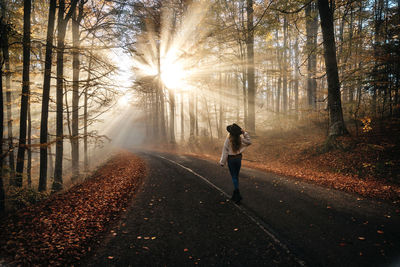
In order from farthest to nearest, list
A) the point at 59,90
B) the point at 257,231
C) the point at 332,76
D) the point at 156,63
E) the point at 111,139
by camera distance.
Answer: the point at 156,63, the point at 332,76, the point at 59,90, the point at 111,139, the point at 257,231

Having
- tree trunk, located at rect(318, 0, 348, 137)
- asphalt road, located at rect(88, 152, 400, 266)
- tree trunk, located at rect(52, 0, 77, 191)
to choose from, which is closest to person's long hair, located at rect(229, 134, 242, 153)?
asphalt road, located at rect(88, 152, 400, 266)

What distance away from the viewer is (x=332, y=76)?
1047 cm

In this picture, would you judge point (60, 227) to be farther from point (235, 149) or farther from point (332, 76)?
point (332, 76)

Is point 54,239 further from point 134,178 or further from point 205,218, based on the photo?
point 134,178

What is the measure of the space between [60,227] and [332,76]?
1283 centimetres

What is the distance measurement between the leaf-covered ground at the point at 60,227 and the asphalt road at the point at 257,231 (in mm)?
457

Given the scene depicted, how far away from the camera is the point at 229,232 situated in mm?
4449

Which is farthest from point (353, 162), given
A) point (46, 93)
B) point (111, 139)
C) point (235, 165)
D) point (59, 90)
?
point (59, 90)

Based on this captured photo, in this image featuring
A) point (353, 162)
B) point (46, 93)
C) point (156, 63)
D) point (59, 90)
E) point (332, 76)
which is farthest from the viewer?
point (156, 63)

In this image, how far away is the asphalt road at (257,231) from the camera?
3.49 metres

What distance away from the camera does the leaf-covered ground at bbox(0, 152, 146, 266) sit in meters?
3.76

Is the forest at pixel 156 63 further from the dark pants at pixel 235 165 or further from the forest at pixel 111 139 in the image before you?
the dark pants at pixel 235 165

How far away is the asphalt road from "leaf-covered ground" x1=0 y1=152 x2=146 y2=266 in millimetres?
457

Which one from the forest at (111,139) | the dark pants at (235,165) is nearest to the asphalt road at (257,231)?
the forest at (111,139)
